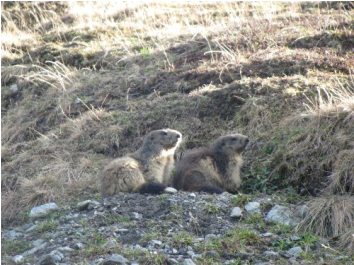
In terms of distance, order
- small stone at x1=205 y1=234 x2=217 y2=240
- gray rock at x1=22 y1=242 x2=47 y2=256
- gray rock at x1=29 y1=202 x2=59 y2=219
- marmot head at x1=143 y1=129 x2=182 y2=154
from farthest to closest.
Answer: marmot head at x1=143 y1=129 x2=182 y2=154
gray rock at x1=29 y1=202 x2=59 y2=219
gray rock at x1=22 y1=242 x2=47 y2=256
small stone at x1=205 y1=234 x2=217 y2=240

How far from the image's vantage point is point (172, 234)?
293 inches

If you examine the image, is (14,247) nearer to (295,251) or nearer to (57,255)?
(57,255)

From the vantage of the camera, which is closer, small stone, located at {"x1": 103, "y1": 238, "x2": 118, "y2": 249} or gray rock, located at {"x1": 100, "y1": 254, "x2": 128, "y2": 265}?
gray rock, located at {"x1": 100, "y1": 254, "x2": 128, "y2": 265}

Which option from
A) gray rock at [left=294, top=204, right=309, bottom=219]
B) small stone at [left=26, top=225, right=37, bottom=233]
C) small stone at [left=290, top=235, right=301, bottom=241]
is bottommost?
small stone at [left=290, top=235, right=301, bottom=241]

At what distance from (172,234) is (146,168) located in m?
2.36

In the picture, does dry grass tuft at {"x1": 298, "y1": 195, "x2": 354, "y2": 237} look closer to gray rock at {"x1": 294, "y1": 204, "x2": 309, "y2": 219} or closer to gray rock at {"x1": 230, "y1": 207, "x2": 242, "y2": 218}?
gray rock at {"x1": 294, "y1": 204, "x2": 309, "y2": 219}

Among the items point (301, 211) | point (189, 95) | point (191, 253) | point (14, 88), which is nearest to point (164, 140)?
point (189, 95)

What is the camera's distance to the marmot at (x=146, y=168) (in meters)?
9.08

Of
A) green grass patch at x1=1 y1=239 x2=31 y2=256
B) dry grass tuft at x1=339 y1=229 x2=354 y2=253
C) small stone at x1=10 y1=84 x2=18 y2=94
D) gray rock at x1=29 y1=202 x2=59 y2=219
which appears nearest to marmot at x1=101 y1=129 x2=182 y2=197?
gray rock at x1=29 y1=202 x2=59 y2=219

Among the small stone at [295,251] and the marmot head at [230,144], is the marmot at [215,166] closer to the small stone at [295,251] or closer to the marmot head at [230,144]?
the marmot head at [230,144]

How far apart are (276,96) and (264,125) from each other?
60 centimetres

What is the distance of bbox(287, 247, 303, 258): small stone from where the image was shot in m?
7.07

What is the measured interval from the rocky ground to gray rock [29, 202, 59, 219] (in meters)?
0.06

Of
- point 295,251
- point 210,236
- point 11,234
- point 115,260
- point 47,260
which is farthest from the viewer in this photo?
point 11,234
